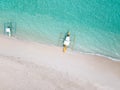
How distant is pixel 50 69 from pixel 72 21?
521 cm

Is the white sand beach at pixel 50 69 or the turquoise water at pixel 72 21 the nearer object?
the white sand beach at pixel 50 69

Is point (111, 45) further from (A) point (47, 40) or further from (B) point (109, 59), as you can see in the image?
(A) point (47, 40)

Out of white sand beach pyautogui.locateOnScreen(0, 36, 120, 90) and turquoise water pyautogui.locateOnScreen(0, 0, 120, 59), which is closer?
white sand beach pyautogui.locateOnScreen(0, 36, 120, 90)

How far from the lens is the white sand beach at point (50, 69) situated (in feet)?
29.6

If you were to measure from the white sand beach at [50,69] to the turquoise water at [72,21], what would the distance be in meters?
1.03

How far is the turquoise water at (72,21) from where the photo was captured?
13.0m

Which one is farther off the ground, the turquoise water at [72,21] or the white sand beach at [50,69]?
the turquoise water at [72,21]

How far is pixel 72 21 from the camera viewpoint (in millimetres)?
14602

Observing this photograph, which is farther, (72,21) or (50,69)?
(72,21)

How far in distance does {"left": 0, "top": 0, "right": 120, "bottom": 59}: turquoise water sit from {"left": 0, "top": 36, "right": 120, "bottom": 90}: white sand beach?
1.03m

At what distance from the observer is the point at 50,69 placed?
33.4 ft

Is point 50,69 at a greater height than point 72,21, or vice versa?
point 72,21

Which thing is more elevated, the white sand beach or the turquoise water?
the turquoise water

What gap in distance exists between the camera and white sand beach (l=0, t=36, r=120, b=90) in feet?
29.6
